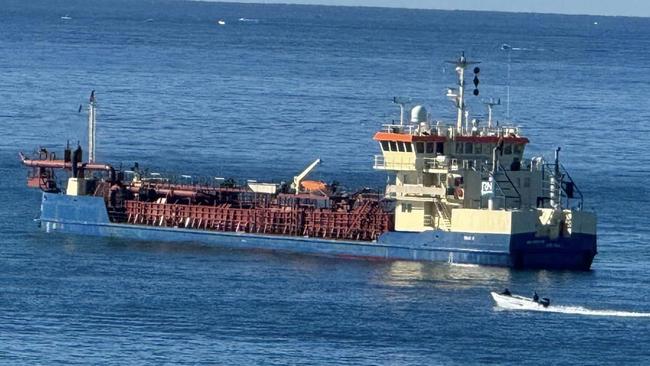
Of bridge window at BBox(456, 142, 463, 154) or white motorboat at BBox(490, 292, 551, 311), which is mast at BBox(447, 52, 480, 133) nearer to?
bridge window at BBox(456, 142, 463, 154)

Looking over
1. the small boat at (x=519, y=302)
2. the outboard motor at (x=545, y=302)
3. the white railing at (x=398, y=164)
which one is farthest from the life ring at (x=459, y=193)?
the outboard motor at (x=545, y=302)

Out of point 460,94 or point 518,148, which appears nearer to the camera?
point 518,148

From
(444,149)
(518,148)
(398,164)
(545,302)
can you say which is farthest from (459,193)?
(545,302)

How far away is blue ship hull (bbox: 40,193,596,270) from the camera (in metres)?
85.2

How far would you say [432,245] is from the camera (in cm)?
8625

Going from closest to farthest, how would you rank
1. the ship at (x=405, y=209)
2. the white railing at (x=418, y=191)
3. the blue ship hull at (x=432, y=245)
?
the blue ship hull at (x=432, y=245) < the ship at (x=405, y=209) < the white railing at (x=418, y=191)

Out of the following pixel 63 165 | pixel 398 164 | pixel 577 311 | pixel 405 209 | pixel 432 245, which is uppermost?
pixel 398 164

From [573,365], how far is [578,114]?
9403 cm

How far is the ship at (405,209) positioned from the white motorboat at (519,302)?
319 inches

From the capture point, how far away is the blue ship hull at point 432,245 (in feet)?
279

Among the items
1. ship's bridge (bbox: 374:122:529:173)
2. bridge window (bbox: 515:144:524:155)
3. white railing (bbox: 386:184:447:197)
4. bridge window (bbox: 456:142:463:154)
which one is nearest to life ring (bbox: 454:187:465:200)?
white railing (bbox: 386:184:447:197)

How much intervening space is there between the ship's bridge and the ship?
0.04 m

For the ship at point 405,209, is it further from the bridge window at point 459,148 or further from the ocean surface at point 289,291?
the ocean surface at point 289,291

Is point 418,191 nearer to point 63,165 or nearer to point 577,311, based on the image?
Result: point 577,311
